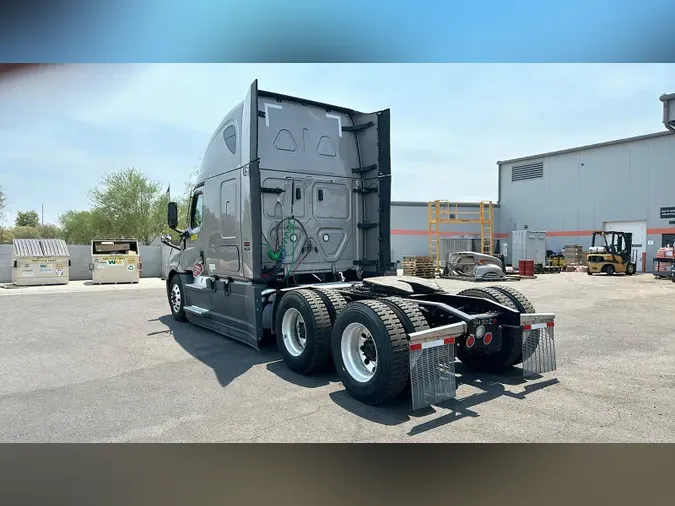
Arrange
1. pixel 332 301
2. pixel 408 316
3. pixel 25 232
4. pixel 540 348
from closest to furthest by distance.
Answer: pixel 408 316 → pixel 540 348 → pixel 332 301 → pixel 25 232

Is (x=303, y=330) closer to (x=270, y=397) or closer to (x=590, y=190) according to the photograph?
(x=270, y=397)

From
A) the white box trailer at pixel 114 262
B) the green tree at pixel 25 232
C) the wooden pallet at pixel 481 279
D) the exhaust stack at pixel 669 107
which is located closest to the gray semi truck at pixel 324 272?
the exhaust stack at pixel 669 107

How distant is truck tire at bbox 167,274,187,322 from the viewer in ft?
30.2

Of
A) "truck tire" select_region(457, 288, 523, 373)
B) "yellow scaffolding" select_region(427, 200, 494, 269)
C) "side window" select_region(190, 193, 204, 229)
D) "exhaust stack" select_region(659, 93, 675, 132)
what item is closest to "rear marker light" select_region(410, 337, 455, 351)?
"truck tire" select_region(457, 288, 523, 373)

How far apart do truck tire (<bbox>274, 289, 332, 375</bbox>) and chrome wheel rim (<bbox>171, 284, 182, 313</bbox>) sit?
4.01 metres

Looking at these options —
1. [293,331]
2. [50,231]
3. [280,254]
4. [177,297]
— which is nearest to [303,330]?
[293,331]

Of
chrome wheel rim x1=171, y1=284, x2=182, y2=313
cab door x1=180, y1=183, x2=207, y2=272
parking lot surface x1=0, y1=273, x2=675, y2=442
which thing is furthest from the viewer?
chrome wheel rim x1=171, y1=284, x2=182, y2=313

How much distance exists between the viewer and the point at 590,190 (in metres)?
32.3

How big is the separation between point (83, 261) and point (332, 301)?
20.9 meters

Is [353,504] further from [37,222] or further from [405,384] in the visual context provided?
[37,222]

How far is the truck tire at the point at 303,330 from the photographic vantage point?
541 centimetres

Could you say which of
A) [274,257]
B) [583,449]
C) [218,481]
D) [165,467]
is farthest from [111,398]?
[583,449]

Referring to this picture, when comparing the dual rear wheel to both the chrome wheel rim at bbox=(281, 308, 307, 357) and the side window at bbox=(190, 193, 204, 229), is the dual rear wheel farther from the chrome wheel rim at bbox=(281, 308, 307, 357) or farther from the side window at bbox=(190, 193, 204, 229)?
the side window at bbox=(190, 193, 204, 229)

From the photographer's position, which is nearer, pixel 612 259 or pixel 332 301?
pixel 332 301
